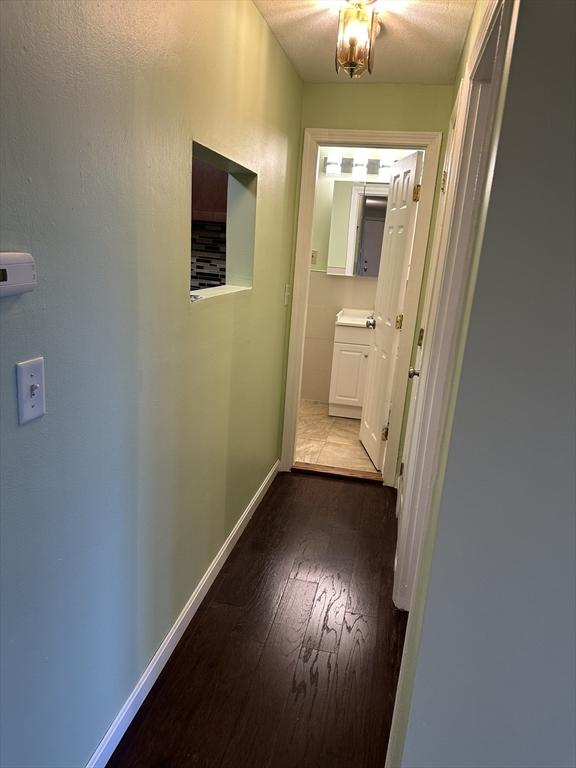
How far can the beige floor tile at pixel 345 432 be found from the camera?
13.4ft

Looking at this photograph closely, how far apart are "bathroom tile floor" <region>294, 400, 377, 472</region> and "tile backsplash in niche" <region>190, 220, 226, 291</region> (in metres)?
1.37

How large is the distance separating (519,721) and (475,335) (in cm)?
77

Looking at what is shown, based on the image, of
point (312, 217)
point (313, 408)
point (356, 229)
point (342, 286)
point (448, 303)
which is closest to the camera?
point (448, 303)

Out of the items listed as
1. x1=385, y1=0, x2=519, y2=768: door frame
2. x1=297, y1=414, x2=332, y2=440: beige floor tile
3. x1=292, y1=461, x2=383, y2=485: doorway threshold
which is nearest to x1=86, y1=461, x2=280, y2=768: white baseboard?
x1=385, y1=0, x2=519, y2=768: door frame

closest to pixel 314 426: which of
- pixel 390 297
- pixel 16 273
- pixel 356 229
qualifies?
pixel 390 297

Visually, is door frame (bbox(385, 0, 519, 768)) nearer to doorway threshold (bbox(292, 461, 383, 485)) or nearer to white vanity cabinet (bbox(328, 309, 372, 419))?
doorway threshold (bbox(292, 461, 383, 485))

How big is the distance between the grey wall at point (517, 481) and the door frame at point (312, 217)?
7.11ft

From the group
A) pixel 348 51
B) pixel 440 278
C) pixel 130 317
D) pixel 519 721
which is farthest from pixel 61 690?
pixel 348 51

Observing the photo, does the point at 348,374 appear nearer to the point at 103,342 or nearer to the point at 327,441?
the point at 327,441


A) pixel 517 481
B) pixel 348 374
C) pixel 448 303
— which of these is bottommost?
pixel 348 374

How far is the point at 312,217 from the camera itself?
3.05 meters

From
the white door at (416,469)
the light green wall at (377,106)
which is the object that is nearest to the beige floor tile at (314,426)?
the white door at (416,469)

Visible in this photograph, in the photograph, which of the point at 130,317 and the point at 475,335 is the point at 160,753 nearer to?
Answer: the point at 130,317

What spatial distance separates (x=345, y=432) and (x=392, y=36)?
9.26ft
